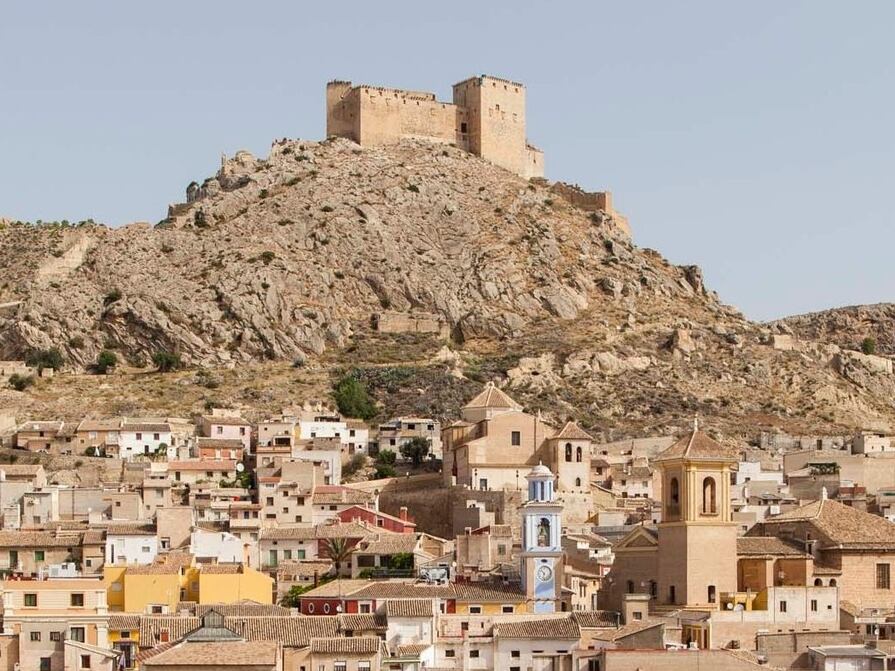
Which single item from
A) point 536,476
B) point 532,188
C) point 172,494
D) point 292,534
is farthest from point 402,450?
point 532,188

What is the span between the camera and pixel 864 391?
4397 inches

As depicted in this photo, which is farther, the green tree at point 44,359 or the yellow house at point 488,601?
the green tree at point 44,359

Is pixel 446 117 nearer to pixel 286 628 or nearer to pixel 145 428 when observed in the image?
pixel 145 428

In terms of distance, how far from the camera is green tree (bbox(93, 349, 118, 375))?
104188 millimetres

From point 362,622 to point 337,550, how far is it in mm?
14564

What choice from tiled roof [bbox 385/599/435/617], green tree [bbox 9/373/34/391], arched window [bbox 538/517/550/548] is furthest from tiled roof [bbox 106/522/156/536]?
green tree [bbox 9/373/34/391]

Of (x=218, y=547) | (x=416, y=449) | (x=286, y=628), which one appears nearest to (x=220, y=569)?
(x=218, y=547)

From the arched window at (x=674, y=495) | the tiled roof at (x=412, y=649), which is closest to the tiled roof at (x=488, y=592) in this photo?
the arched window at (x=674, y=495)

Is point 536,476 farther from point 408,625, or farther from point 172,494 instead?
point 172,494

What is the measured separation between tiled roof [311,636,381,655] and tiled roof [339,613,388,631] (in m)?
2.77

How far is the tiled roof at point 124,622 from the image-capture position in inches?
2126

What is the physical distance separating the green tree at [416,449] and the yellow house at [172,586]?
25917mm

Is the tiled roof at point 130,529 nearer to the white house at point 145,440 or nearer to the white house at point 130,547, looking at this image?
the white house at point 130,547

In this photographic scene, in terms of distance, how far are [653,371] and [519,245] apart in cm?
1301
